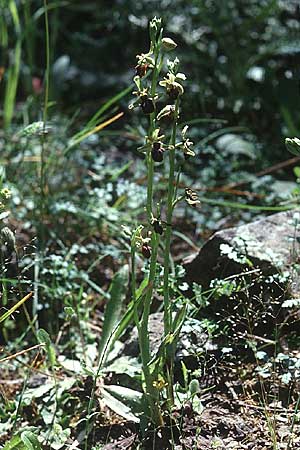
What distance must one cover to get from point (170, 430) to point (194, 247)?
85 cm

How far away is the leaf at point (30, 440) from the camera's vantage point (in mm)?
1600

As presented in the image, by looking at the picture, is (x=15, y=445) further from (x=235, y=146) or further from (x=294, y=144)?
(x=235, y=146)

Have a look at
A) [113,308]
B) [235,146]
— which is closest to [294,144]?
[113,308]

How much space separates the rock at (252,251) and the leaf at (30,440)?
59 centimetres

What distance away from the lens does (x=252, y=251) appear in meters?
1.97

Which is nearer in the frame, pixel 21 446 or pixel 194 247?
pixel 21 446

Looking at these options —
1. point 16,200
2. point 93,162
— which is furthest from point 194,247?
point 93,162

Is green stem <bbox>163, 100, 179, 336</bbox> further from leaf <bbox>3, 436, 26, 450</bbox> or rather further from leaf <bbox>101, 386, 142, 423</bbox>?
leaf <bbox>3, 436, 26, 450</bbox>

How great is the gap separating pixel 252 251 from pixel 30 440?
0.71m

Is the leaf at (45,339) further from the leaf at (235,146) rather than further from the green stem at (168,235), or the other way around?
the leaf at (235,146)

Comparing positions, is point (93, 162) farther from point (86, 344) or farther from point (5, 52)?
point (86, 344)

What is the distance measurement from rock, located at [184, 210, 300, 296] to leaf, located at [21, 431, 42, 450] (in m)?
0.59

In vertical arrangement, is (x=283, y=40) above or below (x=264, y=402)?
above

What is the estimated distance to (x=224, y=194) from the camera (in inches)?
108
